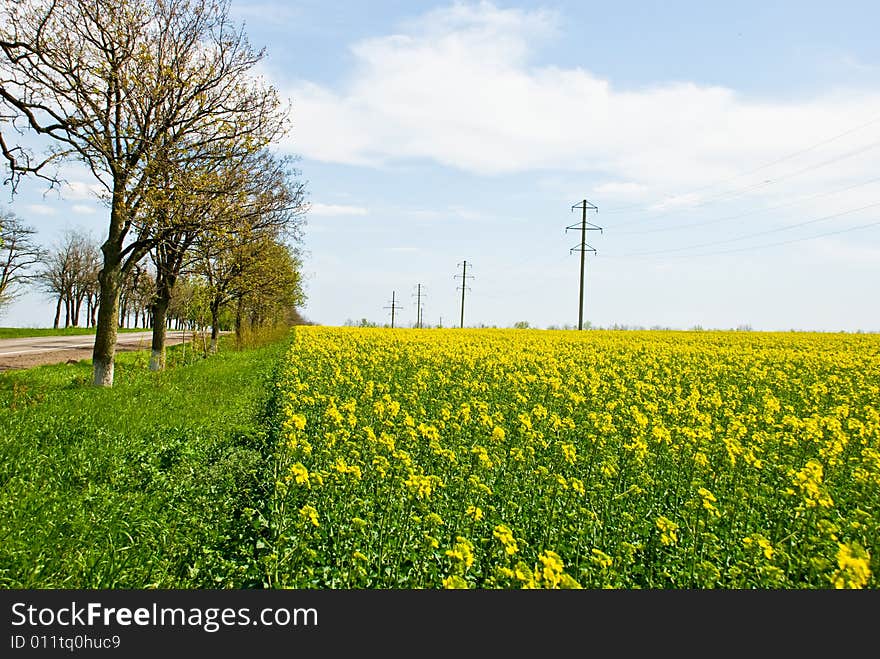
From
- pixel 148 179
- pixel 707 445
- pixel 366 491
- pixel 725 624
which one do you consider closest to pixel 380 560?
pixel 366 491

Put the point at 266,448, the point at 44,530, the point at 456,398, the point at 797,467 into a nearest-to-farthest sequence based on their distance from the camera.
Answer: the point at 44,530, the point at 797,467, the point at 266,448, the point at 456,398

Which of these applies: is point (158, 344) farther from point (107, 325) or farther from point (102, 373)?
point (102, 373)

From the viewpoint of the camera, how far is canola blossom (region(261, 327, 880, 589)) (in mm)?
4910

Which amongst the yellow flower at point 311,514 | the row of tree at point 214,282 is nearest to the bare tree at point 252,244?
the row of tree at point 214,282

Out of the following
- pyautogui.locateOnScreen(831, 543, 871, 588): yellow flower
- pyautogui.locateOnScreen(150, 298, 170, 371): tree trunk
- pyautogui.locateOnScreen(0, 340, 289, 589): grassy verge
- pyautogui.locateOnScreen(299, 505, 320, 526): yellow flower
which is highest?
pyautogui.locateOnScreen(150, 298, 170, 371): tree trunk

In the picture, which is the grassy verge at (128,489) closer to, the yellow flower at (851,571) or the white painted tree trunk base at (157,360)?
the yellow flower at (851,571)

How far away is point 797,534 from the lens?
5820mm

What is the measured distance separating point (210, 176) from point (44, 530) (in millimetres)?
11238

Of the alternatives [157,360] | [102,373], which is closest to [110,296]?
[102,373]

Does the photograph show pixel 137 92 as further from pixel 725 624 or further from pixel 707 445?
pixel 725 624

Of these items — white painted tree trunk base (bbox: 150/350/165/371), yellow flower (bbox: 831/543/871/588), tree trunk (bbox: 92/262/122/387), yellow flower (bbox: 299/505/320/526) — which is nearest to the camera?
yellow flower (bbox: 831/543/871/588)

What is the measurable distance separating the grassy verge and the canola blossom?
60 cm

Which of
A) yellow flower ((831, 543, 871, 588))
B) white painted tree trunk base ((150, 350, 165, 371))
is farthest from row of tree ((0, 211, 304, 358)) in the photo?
yellow flower ((831, 543, 871, 588))

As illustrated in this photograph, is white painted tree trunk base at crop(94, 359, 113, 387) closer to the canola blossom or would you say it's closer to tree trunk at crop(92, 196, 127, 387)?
tree trunk at crop(92, 196, 127, 387)
